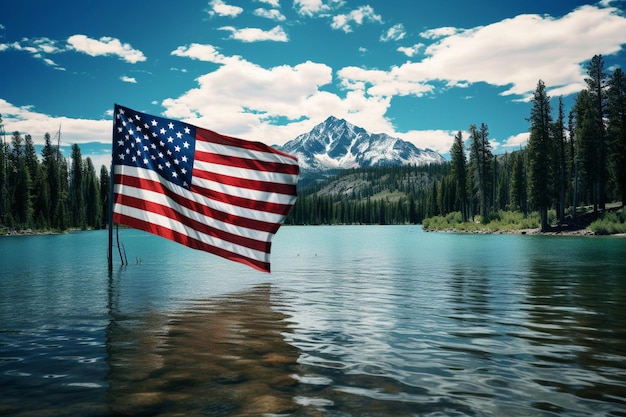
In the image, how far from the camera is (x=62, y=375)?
7.25 m

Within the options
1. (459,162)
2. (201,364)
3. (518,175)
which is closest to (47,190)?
(459,162)

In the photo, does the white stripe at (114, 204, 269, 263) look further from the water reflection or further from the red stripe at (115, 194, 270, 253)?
the water reflection

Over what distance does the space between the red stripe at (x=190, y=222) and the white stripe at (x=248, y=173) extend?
5.41ft

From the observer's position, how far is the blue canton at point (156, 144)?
45.6 feet

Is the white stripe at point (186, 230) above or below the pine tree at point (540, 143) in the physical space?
below

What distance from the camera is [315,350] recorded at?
8.89 meters

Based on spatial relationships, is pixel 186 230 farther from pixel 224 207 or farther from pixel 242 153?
pixel 242 153

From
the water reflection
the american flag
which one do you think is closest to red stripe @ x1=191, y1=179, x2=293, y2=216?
the american flag

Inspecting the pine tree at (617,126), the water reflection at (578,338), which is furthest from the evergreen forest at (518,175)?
the water reflection at (578,338)

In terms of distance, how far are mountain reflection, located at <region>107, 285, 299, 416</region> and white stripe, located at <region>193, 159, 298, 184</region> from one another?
3.97m

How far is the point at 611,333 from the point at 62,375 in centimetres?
1134

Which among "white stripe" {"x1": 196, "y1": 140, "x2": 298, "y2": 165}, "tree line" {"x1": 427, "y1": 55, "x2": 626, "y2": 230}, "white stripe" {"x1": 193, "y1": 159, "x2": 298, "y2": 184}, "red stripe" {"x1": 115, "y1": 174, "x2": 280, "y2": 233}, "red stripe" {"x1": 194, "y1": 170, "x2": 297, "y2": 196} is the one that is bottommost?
"red stripe" {"x1": 115, "y1": 174, "x2": 280, "y2": 233}

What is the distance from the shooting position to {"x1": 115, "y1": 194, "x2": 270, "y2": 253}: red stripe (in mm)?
13570

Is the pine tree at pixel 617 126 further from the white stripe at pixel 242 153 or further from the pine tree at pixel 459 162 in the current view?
the white stripe at pixel 242 153
